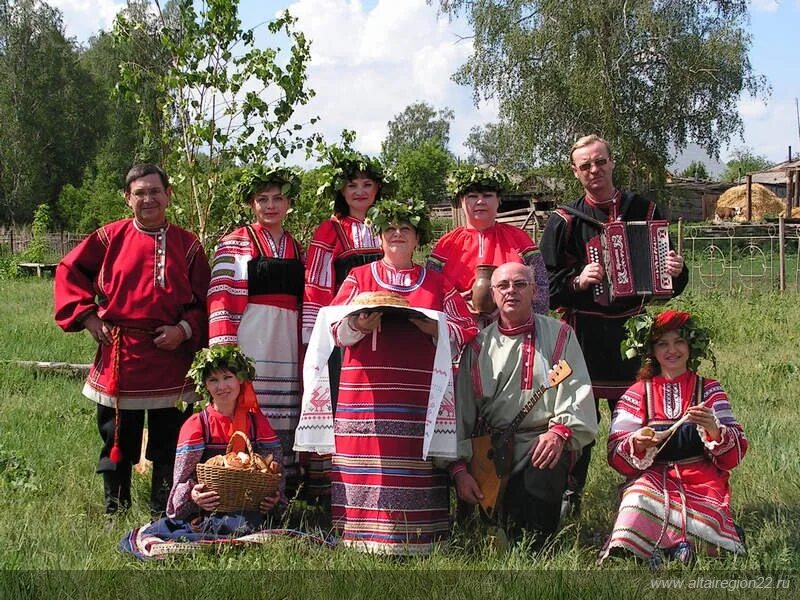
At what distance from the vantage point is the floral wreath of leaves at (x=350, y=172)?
5344 mm

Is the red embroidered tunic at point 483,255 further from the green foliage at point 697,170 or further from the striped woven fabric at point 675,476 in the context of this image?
the green foliage at point 697,170

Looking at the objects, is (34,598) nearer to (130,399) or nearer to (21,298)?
(130,399)

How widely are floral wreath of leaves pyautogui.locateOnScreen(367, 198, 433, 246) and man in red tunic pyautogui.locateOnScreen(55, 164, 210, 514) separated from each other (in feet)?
4.20

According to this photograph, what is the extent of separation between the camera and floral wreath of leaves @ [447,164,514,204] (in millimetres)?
5281

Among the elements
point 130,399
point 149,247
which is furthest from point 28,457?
point 149,247

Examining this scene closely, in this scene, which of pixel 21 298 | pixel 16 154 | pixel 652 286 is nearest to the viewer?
pixel 652 286

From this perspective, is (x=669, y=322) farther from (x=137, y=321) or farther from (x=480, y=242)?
(x=137, y=321)

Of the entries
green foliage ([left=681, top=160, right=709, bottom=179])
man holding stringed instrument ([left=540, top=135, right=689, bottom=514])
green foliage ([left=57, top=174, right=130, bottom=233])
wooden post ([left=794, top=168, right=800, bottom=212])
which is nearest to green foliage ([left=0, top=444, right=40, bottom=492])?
man holding stringed instrument ([left=540, top=135, right=689, bottom=514])

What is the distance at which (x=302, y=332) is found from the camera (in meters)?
5.16

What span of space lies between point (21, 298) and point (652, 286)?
14827 millimetres

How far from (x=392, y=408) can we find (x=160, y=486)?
1.66 m

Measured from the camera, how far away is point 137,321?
200 inches

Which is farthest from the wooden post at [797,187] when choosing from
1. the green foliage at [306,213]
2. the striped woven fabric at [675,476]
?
the striped woven fabric at [675,476]

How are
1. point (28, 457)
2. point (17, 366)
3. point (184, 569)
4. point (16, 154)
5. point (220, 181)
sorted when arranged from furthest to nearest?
point (16, 154) < point (17, 366) < point (220, 181) < point (28, 457) < point (184, 569)
